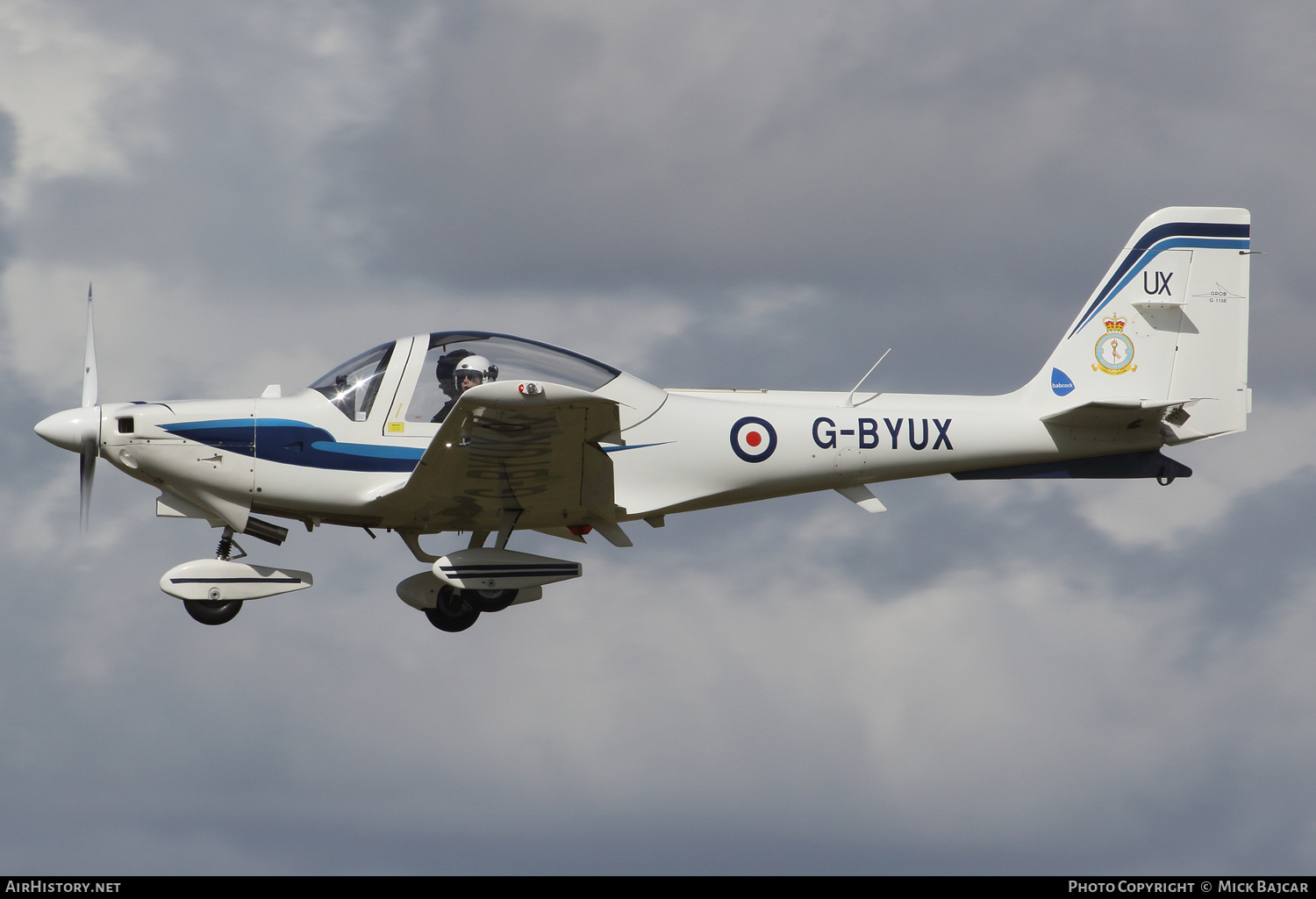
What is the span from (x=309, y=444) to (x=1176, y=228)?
29.4 feet

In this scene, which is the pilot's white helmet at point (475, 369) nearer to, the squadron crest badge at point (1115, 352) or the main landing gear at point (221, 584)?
the main landing gear at point (221, 584)

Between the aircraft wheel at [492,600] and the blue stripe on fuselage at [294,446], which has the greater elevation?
the blue stripe on fuselage at [294,446]

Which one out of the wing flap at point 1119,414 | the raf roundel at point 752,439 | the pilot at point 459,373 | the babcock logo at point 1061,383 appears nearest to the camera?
the pilot at point 459,373

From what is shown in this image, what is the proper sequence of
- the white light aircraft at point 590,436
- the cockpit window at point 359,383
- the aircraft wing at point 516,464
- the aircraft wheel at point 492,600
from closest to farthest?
the aircraft wing at point 516,464
the white light aircraft at point 590,436
the cockpit window at point 359,383
the aircraft wheel at point 492,600

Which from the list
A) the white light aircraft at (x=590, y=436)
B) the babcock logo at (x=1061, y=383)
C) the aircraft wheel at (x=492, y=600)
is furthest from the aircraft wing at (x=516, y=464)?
the babcock logo at (x=1061, y=383)

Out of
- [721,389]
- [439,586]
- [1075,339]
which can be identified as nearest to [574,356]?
[721,389]

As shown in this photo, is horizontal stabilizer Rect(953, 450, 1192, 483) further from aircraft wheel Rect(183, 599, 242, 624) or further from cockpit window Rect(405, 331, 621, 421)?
aircraft wheel Rect(183, 599, 242, 624)

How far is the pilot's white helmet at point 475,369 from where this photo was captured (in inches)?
461

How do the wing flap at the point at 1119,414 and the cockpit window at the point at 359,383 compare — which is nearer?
the cockpit window at the point at 359,383

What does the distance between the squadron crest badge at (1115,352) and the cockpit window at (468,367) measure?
5600 millimetres

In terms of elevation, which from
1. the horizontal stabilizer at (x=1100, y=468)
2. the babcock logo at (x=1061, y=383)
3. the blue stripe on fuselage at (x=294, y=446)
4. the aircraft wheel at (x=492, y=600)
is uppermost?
the babcock logo at (x=1061, y=383)

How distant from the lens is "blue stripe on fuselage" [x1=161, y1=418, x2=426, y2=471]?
11727mm

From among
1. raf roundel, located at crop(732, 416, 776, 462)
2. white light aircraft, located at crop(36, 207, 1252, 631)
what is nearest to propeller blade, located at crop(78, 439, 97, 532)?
white light aircraft, located at crop(36, 207, 1252, 631)

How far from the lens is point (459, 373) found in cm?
1174
